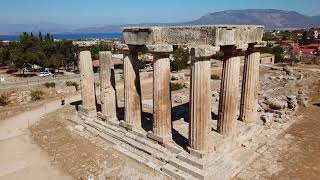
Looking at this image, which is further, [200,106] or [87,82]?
[87,82]

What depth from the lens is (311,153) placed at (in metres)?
14.1

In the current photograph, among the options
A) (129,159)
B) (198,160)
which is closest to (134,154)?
(129,159)

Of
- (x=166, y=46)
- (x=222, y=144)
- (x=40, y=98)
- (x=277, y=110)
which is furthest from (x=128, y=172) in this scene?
(x=40, y=98)

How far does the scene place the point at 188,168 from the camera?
1182cm

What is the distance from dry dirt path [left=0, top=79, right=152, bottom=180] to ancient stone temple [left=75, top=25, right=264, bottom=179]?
3.56 meters

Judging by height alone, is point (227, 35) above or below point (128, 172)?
above

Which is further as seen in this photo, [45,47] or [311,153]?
[45,47]

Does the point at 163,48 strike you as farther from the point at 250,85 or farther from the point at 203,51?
the point at 250,85

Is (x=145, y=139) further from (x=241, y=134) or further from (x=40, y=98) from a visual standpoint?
(x=40, y=98)

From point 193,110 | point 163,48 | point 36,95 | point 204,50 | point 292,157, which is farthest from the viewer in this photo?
point 36,95

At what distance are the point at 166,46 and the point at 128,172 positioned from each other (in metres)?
5.66

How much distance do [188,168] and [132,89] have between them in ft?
17.6

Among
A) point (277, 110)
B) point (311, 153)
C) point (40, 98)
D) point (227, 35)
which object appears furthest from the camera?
point (40, 98)

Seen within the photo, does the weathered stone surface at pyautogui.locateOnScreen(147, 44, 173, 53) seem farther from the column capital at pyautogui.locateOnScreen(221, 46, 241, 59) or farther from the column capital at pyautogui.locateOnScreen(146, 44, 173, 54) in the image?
the column capital at pyautogui.locateOnScreen(221, 46, 241, 59)
